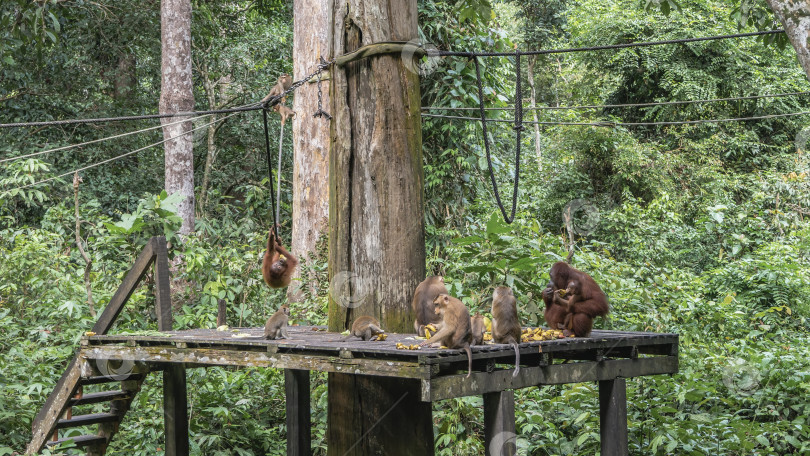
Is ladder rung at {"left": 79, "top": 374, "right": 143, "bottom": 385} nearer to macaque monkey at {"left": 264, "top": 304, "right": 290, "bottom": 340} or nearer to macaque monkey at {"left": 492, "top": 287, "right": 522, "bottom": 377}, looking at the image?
macaque monkey at {"left": 264, "top": 304, "right": 290, "bottom": 340}

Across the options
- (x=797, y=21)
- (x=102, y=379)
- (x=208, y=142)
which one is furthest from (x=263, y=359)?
(x=208, y=142)

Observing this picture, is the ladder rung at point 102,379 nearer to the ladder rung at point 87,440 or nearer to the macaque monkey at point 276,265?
the ladder rung at point 87,440

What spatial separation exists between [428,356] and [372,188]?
131 cm

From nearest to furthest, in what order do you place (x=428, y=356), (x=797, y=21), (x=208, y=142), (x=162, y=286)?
1. (x=428, y=356)
2. (x=797, y=21)
3. (x=162, y=286)
4. (x=208, y=142)

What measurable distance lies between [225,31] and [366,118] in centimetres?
933

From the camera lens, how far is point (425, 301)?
13.3ft

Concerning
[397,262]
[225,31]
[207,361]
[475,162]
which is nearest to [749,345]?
[475,162]

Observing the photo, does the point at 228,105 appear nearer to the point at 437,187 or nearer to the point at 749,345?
the point at 437,187

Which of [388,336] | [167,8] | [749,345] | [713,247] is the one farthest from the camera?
[713,247]

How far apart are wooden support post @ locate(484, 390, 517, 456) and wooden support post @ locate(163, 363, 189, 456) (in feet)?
8.36

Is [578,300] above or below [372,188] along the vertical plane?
below

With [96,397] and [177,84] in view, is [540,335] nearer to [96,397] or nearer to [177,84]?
[96,397]

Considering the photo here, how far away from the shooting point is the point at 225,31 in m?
12.8

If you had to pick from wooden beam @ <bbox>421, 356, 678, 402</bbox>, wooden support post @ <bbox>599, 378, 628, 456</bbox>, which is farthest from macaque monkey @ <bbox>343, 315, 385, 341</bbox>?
wooden support post @ <bbox>599, 378, 628, 456</bbox>
